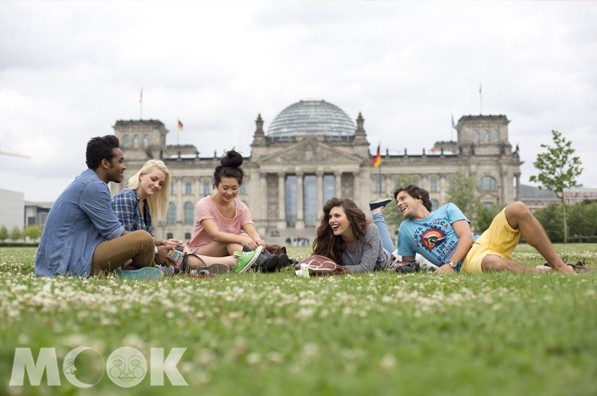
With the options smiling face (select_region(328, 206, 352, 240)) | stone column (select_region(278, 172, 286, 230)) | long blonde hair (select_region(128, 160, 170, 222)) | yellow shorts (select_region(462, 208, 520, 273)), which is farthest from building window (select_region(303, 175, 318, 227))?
yellow shorts (select_region(462, 208, 520, 273))

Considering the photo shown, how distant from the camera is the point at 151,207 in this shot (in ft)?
38.5

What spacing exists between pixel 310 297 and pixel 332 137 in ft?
323

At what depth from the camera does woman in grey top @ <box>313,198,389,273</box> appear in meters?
11.3

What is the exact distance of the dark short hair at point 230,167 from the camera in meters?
11.9

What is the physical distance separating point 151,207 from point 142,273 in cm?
206

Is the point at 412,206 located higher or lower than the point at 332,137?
lower

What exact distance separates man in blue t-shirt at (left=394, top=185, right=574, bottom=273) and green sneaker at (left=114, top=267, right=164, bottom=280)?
4744 mm

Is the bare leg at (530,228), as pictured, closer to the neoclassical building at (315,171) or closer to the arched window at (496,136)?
the neoclassical building at (315,171)

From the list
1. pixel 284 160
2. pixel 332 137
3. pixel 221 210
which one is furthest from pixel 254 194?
pixel 221 210

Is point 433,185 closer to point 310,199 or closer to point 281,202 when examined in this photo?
point 310,199

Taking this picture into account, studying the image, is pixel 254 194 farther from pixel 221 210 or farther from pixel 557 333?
pixel 557 333

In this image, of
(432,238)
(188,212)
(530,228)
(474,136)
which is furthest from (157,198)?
(474,136)

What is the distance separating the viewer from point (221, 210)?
12719 millimetres

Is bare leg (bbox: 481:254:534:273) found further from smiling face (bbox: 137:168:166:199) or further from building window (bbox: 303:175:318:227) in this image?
building window (bbox: 303:175:318:227)
